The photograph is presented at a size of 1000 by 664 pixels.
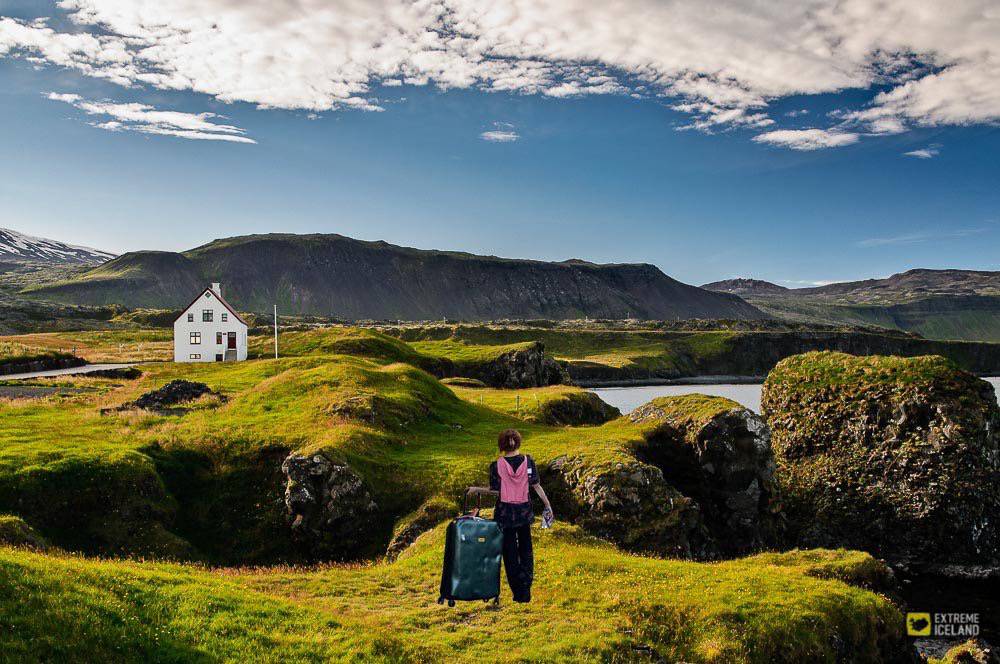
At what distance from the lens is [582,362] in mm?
180125

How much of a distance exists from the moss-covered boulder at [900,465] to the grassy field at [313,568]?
45.2 feet

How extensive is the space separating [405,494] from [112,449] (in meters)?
15.3

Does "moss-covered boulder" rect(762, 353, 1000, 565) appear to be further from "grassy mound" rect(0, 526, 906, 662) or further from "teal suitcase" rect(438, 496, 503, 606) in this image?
"teal suitcase" rect(438, 496, 503, 606)

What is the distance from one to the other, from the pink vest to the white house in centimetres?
7617

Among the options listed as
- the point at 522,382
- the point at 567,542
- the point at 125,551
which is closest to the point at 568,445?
the point at 567,542

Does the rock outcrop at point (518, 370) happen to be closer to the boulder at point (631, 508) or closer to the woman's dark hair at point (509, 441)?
the boulder at point (631, 508)

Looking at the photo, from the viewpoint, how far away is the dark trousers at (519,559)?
1473cm

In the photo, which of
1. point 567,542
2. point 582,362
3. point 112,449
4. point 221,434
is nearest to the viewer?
point 567,542

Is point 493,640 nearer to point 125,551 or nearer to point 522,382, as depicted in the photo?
point 125,551

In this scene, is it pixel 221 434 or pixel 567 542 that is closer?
pixel 567 542

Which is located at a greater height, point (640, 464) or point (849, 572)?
point (640, 464)

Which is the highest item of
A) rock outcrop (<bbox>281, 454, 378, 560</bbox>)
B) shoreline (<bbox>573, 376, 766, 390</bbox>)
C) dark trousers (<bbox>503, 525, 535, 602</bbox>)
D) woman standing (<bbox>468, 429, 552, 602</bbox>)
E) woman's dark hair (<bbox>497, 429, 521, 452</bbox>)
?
woman's dark hair (<bbox>497, 429, 521, 452</bbox>)

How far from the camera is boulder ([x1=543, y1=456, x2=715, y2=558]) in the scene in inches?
1104

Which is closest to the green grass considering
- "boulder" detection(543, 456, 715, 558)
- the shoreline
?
"boulder" detection(543, 456, 715, 558)
